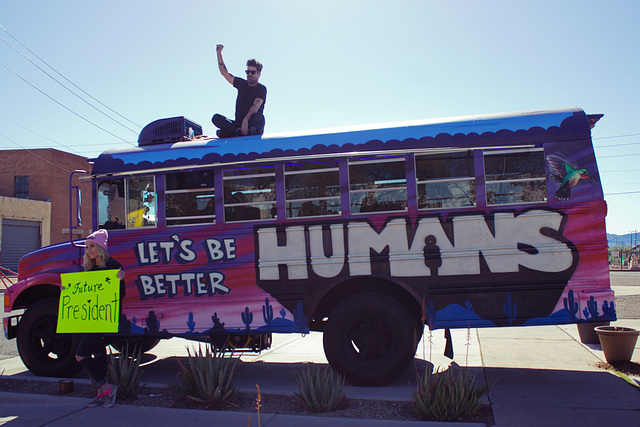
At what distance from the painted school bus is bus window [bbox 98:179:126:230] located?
20 millimetres

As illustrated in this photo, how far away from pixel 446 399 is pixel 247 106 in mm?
4668

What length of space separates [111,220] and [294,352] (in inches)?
137

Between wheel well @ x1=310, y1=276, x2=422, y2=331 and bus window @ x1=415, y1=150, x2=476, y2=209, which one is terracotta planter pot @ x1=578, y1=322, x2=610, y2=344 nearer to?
wheel well @ x1=310, y1=276, x2=422, y2=331

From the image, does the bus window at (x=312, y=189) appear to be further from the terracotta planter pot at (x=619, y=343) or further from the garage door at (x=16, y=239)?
the garage door at (x=16, y=239)

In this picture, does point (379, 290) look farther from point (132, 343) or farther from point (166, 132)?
point (132, 343)

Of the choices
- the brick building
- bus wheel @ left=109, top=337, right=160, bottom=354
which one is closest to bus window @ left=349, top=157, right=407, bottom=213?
bus wheel @ left=109, top=337, right=160, bottom=354

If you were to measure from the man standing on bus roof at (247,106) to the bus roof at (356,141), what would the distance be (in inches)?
13.7

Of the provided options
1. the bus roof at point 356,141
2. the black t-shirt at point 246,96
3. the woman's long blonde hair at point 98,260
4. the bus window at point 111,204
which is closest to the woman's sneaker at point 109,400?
the woman's long blonde hair at point 98,260

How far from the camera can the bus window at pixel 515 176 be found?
5414 millimetres

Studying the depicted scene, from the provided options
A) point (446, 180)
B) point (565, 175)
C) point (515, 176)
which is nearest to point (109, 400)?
point (446, 180)

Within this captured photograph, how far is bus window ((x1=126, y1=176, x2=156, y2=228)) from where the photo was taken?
6172 millimetres

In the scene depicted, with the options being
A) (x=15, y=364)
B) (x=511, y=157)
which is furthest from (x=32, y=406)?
(x=511, y=157)

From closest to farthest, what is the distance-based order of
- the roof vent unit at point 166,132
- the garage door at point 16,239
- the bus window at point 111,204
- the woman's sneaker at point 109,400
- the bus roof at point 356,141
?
the woman's sneaker at point 109,400, the bus roof at point 356,141, the bus window at point 111,204, the roof vent unit at point 166,132, the garage door at point 16,239

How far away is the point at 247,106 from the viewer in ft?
22.6
